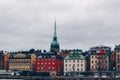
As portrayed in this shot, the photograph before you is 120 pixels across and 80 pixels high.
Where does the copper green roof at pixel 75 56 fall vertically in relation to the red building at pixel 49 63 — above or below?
above

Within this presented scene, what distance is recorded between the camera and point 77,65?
119 metres

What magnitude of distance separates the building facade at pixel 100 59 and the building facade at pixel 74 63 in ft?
10.8

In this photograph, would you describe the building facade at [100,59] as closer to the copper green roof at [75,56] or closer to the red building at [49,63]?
the copper green roof at [75,56]

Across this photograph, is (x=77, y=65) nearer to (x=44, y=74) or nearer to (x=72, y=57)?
(x=72, y=57)

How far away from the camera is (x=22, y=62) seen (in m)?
123

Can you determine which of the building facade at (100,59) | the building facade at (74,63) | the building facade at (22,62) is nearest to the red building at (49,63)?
the building facade at (74,63)

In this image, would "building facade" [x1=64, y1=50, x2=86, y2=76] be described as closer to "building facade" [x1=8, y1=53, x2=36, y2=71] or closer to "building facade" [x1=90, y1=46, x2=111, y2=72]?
"building facade" [x1=90, y1=46, x2=111, y2=72]

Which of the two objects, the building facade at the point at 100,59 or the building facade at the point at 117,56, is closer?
the building facade at the point at 117,56

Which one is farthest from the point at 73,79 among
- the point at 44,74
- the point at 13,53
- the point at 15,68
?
the point at 13,53

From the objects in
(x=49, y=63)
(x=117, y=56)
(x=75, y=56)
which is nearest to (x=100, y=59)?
(x=117, y=56)

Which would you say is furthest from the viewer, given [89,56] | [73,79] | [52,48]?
[52,48]

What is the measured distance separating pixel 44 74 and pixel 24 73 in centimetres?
680

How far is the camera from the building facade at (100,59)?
114438 millimetres

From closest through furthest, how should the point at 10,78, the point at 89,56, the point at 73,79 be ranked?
1. the point at 73,79
2. the point at 10,78
3. the point at 89,56
